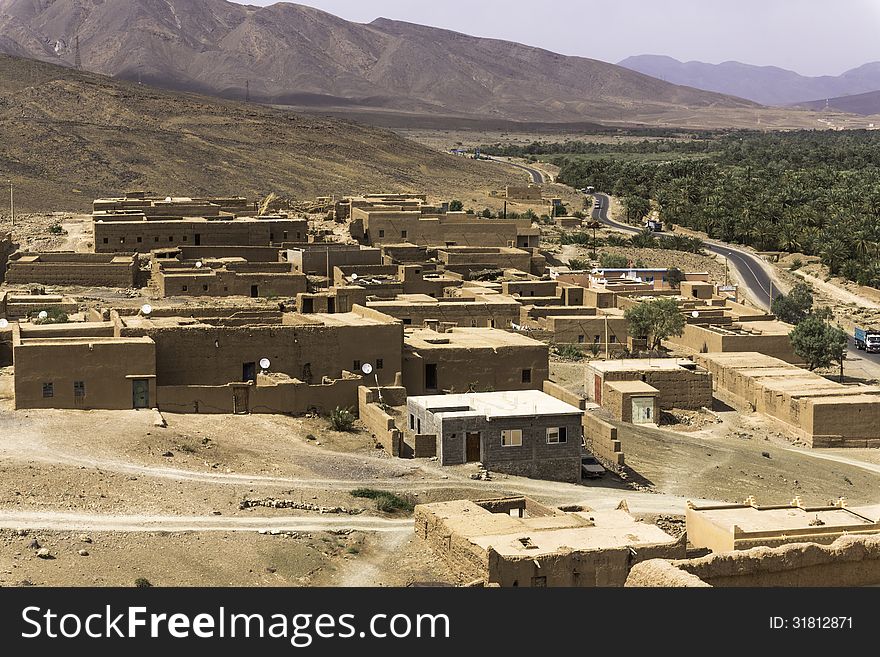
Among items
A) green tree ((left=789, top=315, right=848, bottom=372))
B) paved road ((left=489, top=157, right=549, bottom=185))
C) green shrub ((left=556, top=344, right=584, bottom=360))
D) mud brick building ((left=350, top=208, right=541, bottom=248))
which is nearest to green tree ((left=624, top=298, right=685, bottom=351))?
green shrub ((left=556, top=344, right=584, bottom=360))

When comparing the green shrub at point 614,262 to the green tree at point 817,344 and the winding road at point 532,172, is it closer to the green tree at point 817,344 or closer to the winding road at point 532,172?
the green tree at point 817,344

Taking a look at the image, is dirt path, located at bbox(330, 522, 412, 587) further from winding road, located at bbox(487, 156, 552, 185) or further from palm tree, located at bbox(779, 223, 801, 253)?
winding road, located at bbox(487, 156, 552, 185)

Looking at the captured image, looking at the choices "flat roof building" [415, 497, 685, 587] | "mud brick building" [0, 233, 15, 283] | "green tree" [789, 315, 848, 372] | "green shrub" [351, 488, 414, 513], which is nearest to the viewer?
"flat roof building" [415, 497, 685, 587]

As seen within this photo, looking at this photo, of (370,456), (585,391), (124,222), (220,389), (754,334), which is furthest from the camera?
(124,222)

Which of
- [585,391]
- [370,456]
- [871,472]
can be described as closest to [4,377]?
[370,456]

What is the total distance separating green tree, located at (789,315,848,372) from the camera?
42469 mm

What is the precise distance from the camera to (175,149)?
99.3 m

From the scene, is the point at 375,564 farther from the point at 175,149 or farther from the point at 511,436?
the point at 175,149

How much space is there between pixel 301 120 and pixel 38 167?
129ft

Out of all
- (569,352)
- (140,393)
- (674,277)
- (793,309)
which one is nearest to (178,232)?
(569,352)

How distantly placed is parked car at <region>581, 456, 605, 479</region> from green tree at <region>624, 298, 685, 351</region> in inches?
592

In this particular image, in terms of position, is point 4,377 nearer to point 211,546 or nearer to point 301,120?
point 211,546

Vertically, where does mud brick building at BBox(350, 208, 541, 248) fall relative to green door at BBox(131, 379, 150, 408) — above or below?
above

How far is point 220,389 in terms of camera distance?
2823 cm
